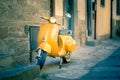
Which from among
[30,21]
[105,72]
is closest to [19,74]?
[105,72]

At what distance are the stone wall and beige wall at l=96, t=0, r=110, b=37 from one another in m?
7.28

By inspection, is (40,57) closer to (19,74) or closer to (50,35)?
(50,35)

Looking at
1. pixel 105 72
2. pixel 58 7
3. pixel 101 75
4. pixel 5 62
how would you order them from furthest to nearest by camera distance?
1. pixel 58 7
2. pixel 105 72
3. pixel 101 75
4. pixel 5 62

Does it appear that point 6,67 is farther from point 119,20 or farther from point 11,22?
point 119,20

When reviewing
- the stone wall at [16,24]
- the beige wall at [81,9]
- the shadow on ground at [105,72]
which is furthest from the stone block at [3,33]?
the beige wall at [81,9]

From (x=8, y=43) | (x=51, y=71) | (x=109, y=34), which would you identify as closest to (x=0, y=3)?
(x=8, y=43)

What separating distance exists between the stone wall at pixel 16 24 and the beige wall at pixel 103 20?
23.9 feet

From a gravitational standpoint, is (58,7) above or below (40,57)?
above

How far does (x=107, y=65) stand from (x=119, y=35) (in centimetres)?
1261

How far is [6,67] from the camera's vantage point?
4.78 metres

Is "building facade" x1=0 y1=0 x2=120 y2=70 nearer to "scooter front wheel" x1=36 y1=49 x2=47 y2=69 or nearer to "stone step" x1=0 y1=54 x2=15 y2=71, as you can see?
"stone step" x1=0 y1=54 x2=15 y2=71

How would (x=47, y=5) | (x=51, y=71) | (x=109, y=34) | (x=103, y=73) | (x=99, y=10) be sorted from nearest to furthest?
(x=103, y=73), (x=51, y=71), (x=47, y=5), (x=99, y=10), (x=109, y=34)

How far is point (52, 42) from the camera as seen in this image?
580cm

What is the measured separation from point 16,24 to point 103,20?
980cm
